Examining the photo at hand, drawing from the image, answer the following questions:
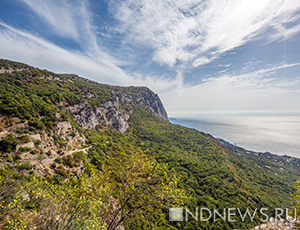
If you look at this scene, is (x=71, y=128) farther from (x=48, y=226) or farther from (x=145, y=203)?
(x=145, y=203)

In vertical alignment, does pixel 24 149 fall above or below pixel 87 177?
below

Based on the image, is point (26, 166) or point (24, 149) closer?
point (26, 166)

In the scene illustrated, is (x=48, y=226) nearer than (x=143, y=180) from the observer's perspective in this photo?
Yes

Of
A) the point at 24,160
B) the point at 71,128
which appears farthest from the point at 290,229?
the point at 71,128

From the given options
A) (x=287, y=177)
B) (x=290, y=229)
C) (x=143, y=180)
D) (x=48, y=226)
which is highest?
(x=143, y=180)

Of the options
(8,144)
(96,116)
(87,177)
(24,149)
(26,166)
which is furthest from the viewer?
(96,116)

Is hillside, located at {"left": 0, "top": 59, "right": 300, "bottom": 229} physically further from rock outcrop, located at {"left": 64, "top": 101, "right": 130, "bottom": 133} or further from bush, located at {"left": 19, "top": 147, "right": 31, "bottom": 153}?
rock outcrop, located at {"left": 64, "top": 101, "right": 130, "bottom": 133}

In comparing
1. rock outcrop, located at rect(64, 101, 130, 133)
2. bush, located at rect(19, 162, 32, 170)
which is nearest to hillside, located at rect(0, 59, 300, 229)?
bush, located at rect(19, 162, 32, 170)

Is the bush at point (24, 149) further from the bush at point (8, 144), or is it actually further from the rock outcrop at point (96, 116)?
the rock outcrop at point (96, 116)

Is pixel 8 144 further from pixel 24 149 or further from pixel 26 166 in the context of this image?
pixel 26 166

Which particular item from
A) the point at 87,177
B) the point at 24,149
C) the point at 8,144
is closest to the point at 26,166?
the point at 24,149

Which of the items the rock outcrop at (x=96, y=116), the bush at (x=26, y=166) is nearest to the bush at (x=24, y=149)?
the bush at (x=26, y=166)
